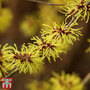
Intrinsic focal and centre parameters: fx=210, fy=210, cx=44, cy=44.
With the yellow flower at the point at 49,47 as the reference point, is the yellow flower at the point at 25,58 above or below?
below

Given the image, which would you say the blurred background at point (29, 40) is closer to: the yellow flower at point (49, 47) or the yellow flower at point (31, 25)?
the yellow flower at point (31, 25)

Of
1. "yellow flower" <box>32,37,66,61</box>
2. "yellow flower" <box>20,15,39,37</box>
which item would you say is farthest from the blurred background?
"yellow flower" <box>32,37,66,61</box>

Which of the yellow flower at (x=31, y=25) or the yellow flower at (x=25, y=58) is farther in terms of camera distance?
the yellow flower at (x=31, y=25)

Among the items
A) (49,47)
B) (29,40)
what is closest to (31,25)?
(29,40)

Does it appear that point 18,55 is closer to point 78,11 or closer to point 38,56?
point 38,56

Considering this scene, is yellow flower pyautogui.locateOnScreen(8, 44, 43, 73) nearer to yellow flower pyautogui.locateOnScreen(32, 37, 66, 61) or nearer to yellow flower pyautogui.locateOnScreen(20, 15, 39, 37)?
yellow flower pyautogui.locateOnScreen(32, 37, 66, 61)

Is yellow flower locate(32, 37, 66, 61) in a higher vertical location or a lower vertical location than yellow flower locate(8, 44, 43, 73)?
higher

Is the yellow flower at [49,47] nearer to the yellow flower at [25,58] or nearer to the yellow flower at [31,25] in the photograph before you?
the yellow flower at [25,58]

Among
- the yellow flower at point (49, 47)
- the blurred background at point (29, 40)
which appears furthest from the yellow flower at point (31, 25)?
the yellow flower at point (49, 47)

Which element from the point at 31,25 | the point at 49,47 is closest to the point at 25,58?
the point at 49,47

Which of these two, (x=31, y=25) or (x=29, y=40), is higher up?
(x=31, y=25)

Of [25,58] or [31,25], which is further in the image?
[31,25]

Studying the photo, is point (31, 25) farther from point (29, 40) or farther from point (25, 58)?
point (25, 58)
